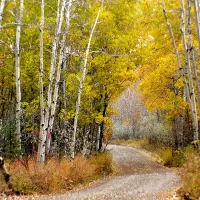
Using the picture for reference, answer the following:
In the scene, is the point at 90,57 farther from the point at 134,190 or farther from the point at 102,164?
the point at 134,190

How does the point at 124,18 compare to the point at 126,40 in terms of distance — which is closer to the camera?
the point at 126,40

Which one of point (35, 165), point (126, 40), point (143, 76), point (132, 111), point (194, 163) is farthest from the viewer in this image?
point (132, 111)

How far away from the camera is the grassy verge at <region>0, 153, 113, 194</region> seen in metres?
8.64

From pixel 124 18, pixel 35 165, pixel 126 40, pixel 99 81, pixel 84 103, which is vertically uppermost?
pixel 124 18

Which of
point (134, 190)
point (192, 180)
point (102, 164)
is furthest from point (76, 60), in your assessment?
point (192, 180)

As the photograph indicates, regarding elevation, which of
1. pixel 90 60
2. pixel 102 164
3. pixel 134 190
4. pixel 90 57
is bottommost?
pixel 134 190

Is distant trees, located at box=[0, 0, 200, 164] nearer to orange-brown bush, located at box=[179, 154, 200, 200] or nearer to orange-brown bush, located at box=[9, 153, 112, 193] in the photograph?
orange-brown bush, located at box=[9, 153, 112, 193]

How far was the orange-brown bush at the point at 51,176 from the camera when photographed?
8.66 meters

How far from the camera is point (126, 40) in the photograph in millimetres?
12734

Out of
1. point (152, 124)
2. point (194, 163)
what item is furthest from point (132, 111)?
point (194, 163)

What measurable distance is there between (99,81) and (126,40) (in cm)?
221

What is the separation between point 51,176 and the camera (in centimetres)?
916

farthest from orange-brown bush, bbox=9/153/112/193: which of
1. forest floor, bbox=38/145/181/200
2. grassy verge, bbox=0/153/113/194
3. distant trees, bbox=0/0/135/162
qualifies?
distant trees, bbox=0/0/135/162

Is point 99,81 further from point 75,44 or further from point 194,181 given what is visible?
point 194,181
